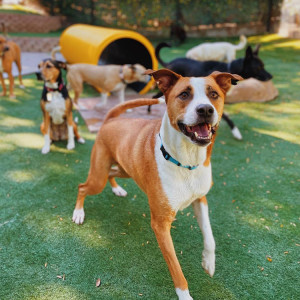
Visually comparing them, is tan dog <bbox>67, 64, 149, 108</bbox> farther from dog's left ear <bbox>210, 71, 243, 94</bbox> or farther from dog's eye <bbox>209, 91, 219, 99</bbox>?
dog's eye <bbox>209, 91, 219, 99</bbox>

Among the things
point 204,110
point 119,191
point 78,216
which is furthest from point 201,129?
point 119,191

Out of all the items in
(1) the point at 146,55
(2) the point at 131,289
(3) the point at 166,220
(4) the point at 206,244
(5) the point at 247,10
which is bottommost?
(2) the point at 131,289

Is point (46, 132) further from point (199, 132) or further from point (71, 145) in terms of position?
point (199, 132)

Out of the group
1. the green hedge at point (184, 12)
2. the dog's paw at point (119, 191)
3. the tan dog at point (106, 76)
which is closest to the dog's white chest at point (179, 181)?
the dog's paw at point (119, 191)

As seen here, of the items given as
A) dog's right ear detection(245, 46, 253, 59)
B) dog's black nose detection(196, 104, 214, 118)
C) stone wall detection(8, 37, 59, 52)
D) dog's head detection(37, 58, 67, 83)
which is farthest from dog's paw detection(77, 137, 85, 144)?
stone wall detection(8, 37, 59, 52)

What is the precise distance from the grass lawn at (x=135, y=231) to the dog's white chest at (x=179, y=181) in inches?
28.0

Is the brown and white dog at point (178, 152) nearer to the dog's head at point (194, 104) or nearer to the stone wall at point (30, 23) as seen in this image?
the dog's head at point (194, 104)

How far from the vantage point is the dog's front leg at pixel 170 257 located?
77.5 inches

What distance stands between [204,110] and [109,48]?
7.82m

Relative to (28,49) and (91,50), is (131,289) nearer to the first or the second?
(91,50)

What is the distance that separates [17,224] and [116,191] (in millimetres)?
1073

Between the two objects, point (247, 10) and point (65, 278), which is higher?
point (247, 10)

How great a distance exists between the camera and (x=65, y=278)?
2.29m

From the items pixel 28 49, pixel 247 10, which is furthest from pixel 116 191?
pixel 247 10
